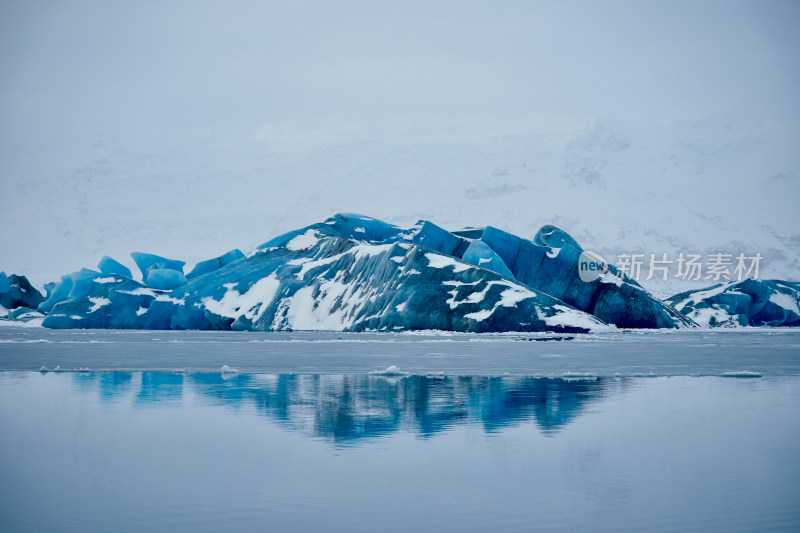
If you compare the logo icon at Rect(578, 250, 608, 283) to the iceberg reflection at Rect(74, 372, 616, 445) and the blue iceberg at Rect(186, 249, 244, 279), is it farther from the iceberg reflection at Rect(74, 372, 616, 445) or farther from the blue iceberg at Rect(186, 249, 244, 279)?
the iceberg reflection at Rect(74, 372, 616, 445)

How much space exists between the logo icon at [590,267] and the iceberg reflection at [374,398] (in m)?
33.5

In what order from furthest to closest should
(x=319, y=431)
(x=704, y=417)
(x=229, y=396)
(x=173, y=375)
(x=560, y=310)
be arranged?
(x=560, y=310) → (x=173, y=375) → (x=229, y=396) → (x=704, y=417) → (x=319, y=431)

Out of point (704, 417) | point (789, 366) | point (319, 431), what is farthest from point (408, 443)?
point (789, 366)

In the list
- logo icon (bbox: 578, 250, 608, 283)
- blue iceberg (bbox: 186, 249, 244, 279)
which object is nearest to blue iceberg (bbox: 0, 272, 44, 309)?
blue iceberg (bbox: 186, 249, 244, 279)

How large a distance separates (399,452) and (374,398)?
16.6 feet

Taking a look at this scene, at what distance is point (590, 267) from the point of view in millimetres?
51312

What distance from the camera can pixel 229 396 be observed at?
14562 mm

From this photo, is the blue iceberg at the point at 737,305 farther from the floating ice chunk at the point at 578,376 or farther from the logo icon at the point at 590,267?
the floating ice chunk at the point at 578,376

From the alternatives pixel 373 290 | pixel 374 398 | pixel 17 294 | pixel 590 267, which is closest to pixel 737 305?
pixel 590 267

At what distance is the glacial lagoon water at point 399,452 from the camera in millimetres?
6652

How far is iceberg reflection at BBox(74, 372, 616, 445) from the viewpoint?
11.2 metres

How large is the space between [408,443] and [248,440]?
5.74 feet

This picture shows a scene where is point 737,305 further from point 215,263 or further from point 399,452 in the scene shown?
point 399,452

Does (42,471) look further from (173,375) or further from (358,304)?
(358,304)
